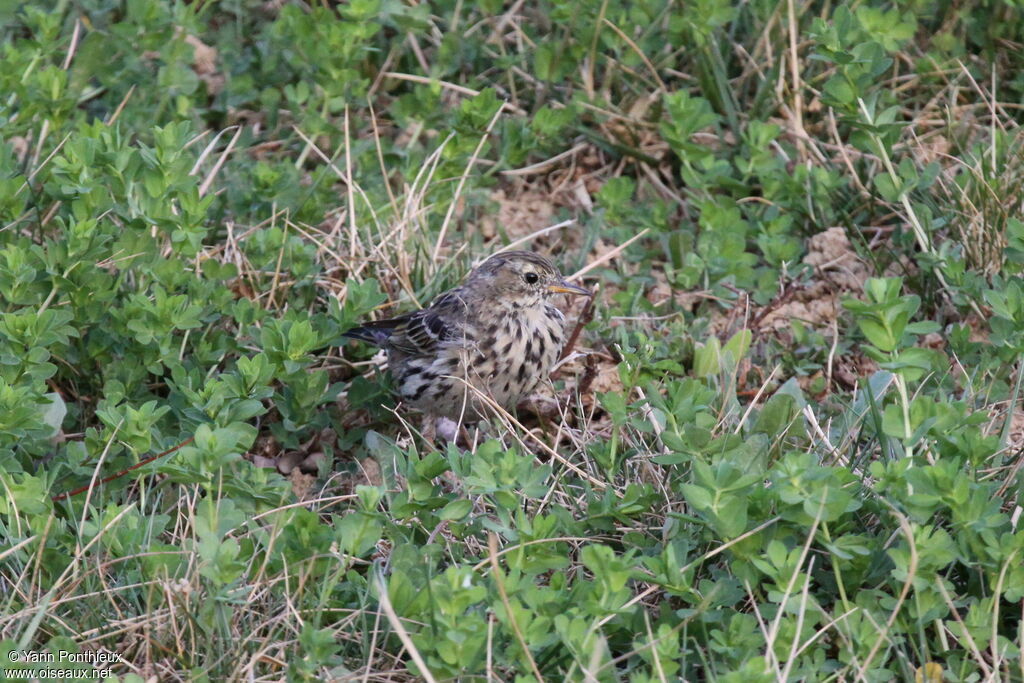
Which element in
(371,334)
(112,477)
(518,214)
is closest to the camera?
(112,477)

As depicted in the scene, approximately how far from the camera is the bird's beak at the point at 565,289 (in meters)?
5.63

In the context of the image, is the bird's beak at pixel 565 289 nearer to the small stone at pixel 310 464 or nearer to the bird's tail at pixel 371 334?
the bird's tail at pixel 371 334

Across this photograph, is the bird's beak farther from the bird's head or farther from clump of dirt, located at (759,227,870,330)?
clump of dirt, located at (759,227,870,330)

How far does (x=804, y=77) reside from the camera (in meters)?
6.80

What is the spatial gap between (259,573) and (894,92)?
442 cm

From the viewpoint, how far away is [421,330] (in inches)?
222

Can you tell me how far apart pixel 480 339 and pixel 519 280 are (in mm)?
314

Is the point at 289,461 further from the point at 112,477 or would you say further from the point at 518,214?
the point at 518,214

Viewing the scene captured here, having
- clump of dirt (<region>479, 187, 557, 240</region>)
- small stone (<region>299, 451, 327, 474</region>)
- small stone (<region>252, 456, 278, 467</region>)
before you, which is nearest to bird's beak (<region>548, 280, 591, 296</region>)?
clump of dirt (<region>479, 187, 557, 240</region>)

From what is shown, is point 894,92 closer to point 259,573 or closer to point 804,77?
point 804,77

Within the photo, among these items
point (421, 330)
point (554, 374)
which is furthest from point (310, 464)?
point (554, 374)

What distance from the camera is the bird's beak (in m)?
5.63

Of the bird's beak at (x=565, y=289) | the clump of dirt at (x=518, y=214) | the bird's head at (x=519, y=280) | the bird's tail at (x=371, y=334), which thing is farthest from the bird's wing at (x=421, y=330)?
the clump of dirt at (x=518, y=214)

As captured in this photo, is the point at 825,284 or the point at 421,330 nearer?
the point at 421,330
